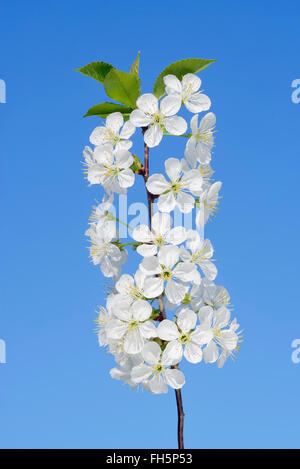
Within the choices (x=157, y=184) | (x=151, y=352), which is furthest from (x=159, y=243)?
(x=151, y=352)

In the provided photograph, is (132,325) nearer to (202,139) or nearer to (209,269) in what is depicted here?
(209,269)

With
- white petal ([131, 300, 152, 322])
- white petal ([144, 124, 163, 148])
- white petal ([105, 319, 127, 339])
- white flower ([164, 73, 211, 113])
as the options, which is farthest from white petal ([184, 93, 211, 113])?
white petal ([105, 319, 127, 339])

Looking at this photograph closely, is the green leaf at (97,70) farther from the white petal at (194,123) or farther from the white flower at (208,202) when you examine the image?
the white flower at (208,202)

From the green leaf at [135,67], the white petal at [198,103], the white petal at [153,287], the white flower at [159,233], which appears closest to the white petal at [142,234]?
the white flower at [159,233]

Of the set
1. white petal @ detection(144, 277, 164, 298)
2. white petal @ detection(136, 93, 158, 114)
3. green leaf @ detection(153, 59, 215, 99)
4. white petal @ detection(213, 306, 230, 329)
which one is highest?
green leaf @ detection(153, 59, 215, 99)

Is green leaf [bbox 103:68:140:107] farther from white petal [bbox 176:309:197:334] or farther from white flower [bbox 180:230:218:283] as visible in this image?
white petal [bbox 176:309:197:334]
